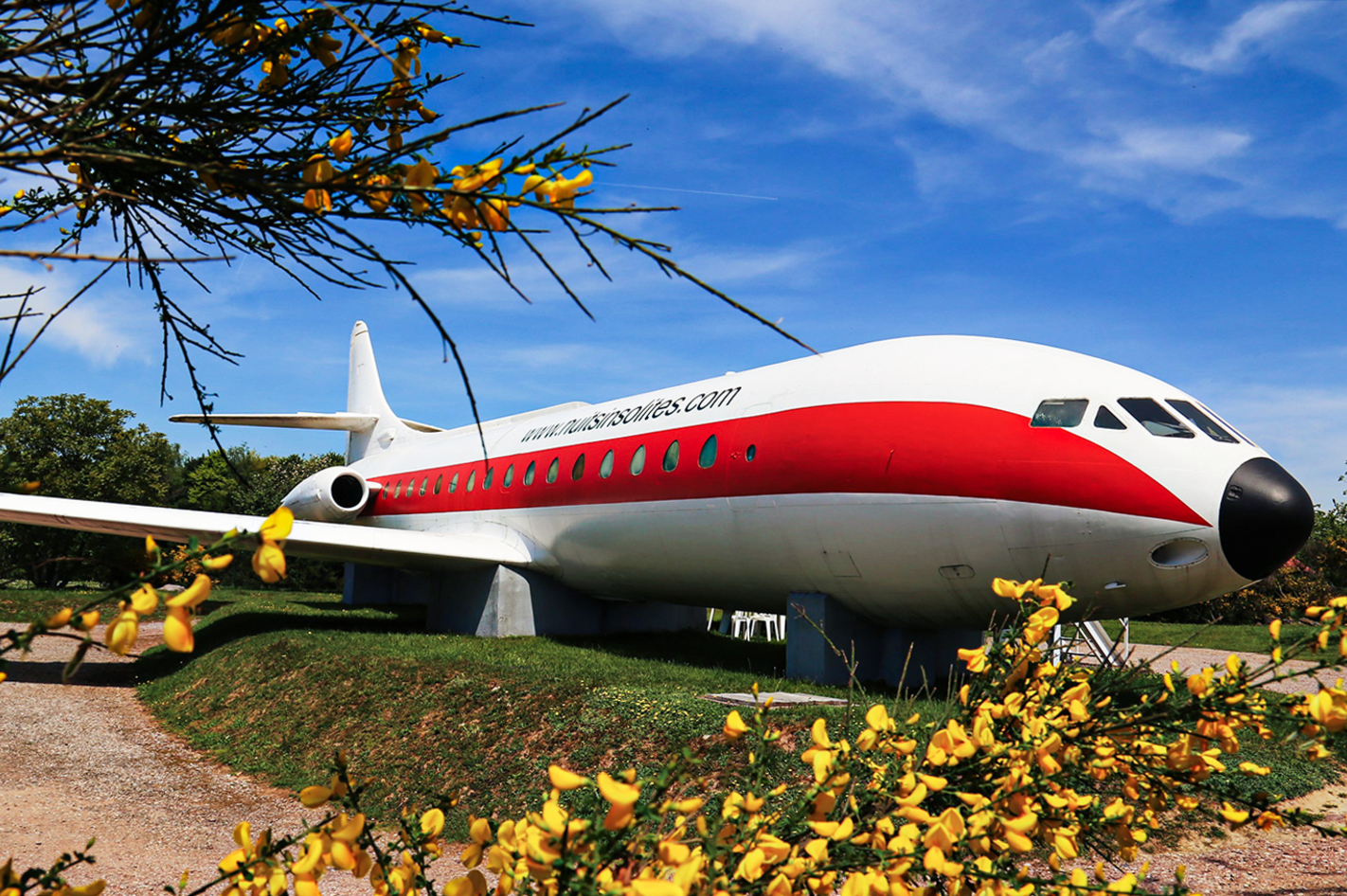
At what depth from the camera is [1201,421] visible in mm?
8484

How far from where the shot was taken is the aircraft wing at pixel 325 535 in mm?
13930

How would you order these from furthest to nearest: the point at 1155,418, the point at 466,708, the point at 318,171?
1. the point at 466,708
2. the point at 1155,418
3. the point at 318,171

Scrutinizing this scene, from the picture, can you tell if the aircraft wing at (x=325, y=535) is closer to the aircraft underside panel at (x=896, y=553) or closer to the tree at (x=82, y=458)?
the aircraft underside panel at (x=896, y=553)

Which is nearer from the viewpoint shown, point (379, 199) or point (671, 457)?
point (379, 199)

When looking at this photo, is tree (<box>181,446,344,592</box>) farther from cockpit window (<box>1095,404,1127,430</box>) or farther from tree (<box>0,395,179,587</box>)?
cockpit window (<box>1095,404,1127,430</box>)

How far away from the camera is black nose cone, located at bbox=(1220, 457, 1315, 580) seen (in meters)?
7.67

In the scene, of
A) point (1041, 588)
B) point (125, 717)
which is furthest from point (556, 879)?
point (125, 717)

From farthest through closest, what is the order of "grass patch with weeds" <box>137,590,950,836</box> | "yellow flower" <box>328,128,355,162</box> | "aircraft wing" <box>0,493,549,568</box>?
1. "aircraft wing" <box>0,493,549,568</box>
2. "grass patch with weeds" <box>137,590,950,836</box>
3. "yellow flower" <box>328,128,355,162</box>

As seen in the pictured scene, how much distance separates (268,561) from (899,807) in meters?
1.44

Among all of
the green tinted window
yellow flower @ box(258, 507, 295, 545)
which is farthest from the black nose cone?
yellow flower @ box(258, 507, 295, 545)

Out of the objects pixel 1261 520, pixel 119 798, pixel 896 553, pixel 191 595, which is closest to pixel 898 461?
pixel 896 553

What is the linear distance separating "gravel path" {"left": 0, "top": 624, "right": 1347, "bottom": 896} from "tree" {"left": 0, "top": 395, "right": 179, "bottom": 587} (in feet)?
85.8

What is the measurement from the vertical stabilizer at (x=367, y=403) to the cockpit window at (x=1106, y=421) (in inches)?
764

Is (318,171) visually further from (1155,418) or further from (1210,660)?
(1210,660)
